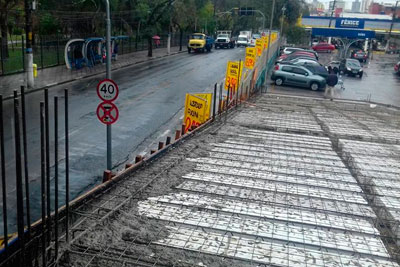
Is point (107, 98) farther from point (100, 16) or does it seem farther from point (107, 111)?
point (100, 16)

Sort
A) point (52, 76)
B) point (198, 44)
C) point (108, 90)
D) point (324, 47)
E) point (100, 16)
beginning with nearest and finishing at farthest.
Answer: point (108, 90), point (52, 76), point (100, 16), point (198, 44), point (324, 47)

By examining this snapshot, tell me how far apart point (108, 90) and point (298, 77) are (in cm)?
2201

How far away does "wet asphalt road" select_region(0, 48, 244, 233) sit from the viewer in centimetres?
1078

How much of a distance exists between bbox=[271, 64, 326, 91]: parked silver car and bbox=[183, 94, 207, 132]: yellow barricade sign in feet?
61.1

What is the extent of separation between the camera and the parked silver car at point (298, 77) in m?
29.9

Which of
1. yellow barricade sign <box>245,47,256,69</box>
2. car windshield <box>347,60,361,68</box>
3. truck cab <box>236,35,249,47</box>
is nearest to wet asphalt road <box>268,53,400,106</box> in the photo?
car windshield <box>347,60,361,68</box>

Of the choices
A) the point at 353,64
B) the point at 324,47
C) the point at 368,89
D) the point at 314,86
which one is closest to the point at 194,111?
the point at 314,86

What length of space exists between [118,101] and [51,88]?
574 centimetres

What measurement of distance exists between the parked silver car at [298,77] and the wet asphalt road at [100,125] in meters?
4.52

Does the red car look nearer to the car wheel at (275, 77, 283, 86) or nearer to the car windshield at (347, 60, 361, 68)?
the car windshield at (347, 60, 361, 68)

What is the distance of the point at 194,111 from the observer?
1302 cm

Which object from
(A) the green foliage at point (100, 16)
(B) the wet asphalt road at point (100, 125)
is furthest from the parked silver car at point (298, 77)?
(A) the green foliage at point (100, 16)

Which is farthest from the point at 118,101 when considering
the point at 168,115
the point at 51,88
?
the point at 51,88

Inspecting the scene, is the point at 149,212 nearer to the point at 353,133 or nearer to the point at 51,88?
the point at 353,133
